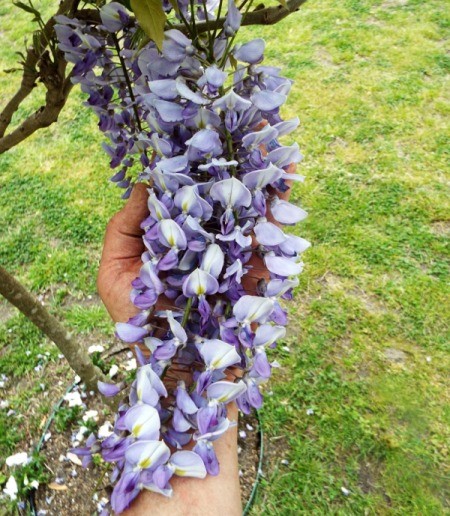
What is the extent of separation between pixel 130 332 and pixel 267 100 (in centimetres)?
35

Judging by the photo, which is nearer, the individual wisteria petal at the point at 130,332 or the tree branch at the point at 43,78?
the individual wisteria petal at the point at 130,332

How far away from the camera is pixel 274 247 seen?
0.72m

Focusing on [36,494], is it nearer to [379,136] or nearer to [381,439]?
[381,439]

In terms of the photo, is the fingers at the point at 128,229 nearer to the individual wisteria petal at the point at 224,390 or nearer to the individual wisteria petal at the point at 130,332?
the individual wisteria petal at the point at 130,332

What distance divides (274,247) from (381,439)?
56.1 inches

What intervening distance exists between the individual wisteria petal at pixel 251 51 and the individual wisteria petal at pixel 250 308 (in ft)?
1.01

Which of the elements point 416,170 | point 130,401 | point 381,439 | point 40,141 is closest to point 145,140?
point 130,401

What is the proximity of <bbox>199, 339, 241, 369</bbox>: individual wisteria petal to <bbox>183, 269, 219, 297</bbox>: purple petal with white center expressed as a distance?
6 centimetres

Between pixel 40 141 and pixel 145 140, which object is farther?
pixel 40 141

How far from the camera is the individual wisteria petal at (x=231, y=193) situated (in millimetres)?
653

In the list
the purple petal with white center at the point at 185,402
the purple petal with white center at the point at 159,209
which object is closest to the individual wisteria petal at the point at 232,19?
the purple petal with white center at the point at 159,209

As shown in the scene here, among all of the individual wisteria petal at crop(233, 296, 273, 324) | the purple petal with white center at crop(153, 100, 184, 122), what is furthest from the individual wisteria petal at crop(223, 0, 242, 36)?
the individual wisteria petal at crop(233, 296, 273, 324)

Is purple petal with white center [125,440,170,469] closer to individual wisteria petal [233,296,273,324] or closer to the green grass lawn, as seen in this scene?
individual wisteria petal [233,296,273,324]

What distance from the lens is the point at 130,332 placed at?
716mm
